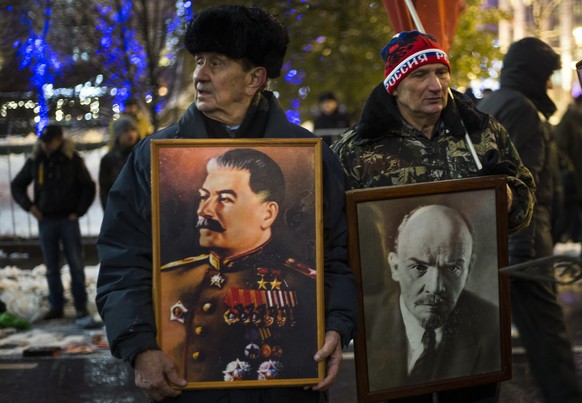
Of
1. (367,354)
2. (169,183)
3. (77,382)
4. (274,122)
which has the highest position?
(274,122)

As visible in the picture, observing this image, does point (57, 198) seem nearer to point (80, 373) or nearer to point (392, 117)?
point (80, 373)

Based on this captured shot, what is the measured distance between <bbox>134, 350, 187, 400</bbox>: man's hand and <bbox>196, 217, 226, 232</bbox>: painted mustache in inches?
16.4

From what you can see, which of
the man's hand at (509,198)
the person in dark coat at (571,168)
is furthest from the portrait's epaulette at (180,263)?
the person in dark coat at (571,168)

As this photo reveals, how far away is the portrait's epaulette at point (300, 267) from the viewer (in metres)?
3.30

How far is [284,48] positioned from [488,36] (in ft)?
44.3

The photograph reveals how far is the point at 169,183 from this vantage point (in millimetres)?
3252

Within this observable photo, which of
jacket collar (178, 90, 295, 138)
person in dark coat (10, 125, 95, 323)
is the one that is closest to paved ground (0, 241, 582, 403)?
person in dark coat (10, 125, 95, 323)

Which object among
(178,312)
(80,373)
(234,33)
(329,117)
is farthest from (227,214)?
(329,117)

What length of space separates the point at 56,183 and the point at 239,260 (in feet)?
22.9

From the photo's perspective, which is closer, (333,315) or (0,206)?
(333,315)

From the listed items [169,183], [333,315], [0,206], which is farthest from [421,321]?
[0,206]

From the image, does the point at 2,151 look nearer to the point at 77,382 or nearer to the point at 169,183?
the point at 77,382

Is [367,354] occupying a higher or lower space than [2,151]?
lower

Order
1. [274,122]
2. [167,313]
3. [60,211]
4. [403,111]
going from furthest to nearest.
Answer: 1. [60,211]
2. [403,111]
3. [274,122]
4. [167,313]
